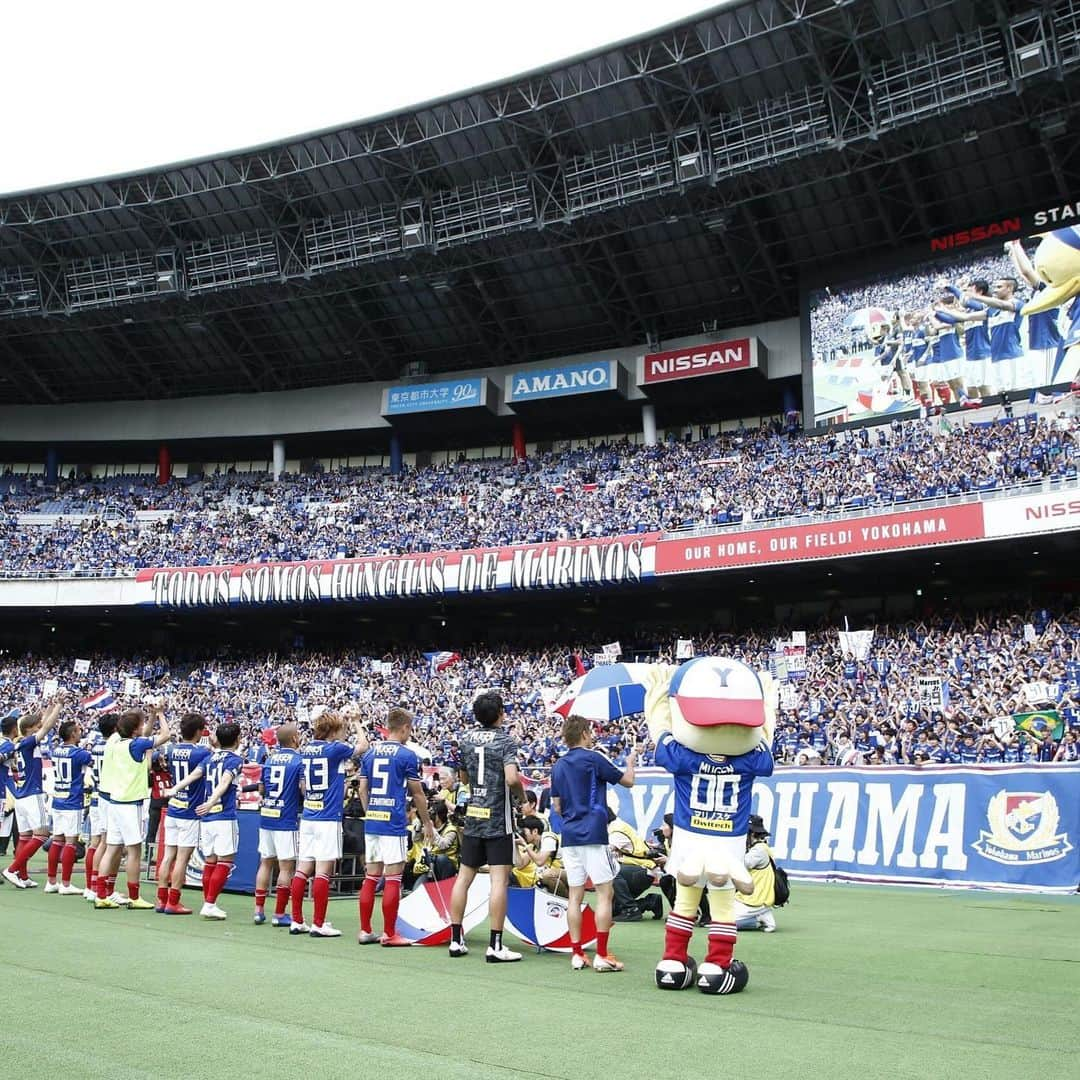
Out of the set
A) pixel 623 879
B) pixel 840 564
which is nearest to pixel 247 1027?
pixel 623 879

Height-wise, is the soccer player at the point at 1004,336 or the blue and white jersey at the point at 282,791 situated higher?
the soccer player at the point at 1004,336

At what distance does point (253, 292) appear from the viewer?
40.4 meters

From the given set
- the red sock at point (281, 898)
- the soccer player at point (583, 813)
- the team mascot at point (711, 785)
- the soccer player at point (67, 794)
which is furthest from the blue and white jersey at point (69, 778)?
the team mascot at point (711, 785)

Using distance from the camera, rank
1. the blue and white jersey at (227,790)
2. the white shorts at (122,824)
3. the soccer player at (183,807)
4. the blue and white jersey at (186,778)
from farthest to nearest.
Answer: the white shorts at (122,824) < the blue and white jersey at (186,778) < the soccer player at (183,807) < the blue and white jersey at (227,790)

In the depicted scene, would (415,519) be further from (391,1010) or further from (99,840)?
(391,1010)

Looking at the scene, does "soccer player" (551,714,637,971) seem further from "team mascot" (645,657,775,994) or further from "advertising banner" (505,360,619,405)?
"advertising banner" (505,360,619,405)

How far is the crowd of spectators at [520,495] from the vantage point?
30.1 meters

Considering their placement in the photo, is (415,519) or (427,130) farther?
(415,519)

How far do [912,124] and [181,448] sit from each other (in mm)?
34737

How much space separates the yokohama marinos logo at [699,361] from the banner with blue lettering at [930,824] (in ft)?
79.1

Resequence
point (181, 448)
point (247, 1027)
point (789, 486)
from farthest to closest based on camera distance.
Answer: point (181, 448) < point (789, 486) < point (247, 1027)

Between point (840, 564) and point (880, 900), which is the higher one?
point (840, 564)

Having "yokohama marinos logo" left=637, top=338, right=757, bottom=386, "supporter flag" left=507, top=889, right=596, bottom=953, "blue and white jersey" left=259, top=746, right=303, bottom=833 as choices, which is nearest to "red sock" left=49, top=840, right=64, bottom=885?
"blue and white jersey" left=259, top=746, right=303, bottom=833

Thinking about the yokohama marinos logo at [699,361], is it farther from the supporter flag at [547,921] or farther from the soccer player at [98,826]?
the supporter flag at [547,921]
